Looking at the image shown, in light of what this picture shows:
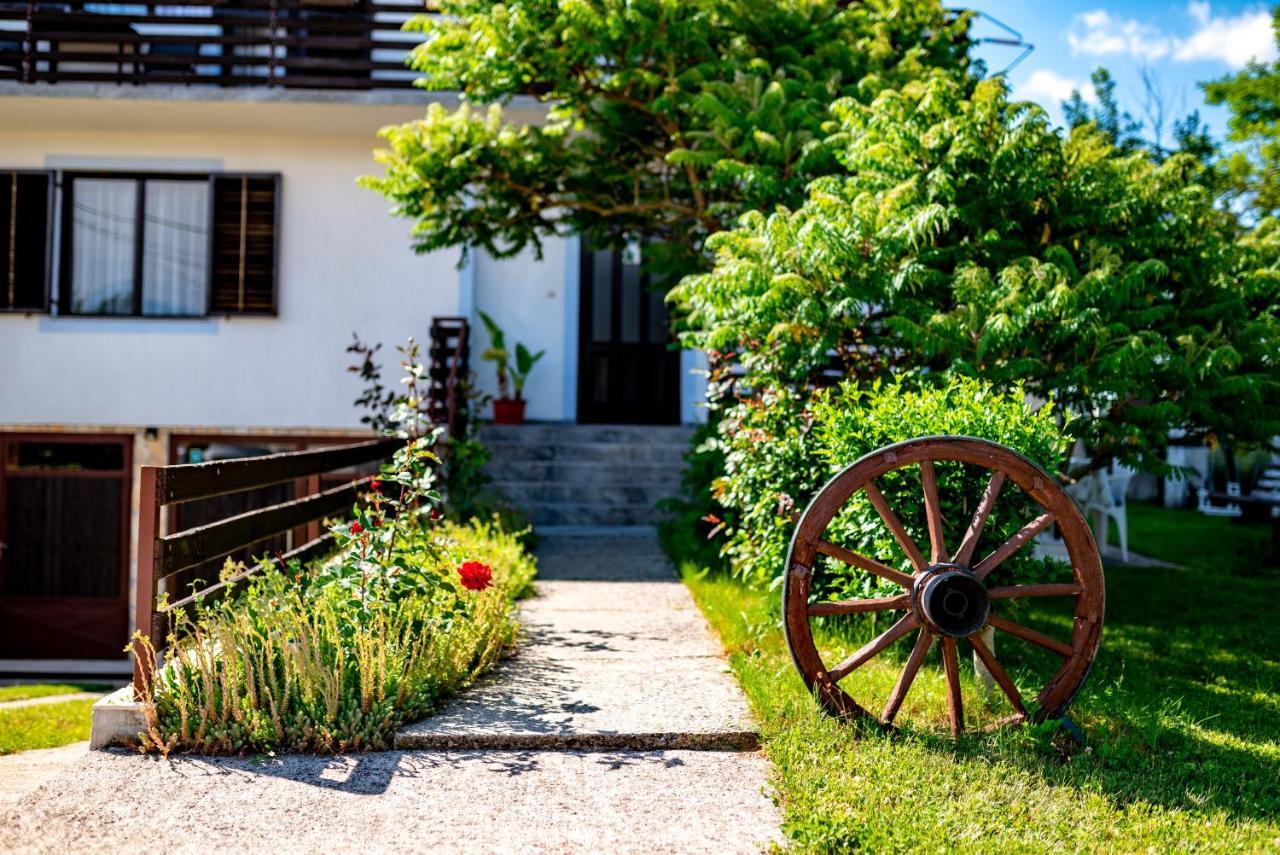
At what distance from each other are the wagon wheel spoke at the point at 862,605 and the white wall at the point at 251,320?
8.40 m

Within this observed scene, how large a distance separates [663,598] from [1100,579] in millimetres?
3664

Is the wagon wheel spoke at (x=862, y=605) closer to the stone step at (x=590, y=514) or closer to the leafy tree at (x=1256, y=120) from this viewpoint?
the stone step at (x=590, y=514)

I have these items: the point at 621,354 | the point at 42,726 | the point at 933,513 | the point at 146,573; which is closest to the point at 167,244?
the point at 621,354

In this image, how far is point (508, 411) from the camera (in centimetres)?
1287

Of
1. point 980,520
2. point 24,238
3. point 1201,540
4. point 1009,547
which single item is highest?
point 24,238

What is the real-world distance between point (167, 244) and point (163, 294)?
1.81 feet

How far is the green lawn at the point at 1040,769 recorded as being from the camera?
3.51 metres

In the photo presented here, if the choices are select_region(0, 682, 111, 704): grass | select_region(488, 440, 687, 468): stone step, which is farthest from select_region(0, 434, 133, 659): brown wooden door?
select_region(488, 440, 687, 468): stone step

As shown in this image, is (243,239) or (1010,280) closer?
(1010,280)

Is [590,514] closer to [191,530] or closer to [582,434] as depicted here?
[582,434]

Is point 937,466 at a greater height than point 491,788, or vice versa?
point 937,466

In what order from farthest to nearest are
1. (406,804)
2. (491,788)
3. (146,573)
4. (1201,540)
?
(1201,540) → (146,573) → (491,788) → (406,804)

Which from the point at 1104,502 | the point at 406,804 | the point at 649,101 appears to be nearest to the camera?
the point at 406,804

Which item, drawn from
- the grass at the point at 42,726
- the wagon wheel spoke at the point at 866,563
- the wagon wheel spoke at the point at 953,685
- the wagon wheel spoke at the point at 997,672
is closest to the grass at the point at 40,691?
the grass at the point at 42,726
